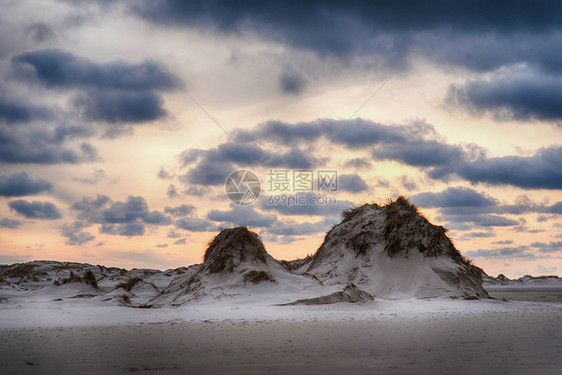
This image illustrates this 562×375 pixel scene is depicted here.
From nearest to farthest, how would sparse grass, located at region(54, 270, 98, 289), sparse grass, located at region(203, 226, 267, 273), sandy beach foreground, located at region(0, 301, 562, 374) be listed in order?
1. sandy beach foreground, located at region(0, 301, 562, 374)
2. sparse grass, located at region(203, 226, 267, 273)
3. sparse grass, located at region(54, 270, 98, 289)

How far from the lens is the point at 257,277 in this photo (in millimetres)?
23344

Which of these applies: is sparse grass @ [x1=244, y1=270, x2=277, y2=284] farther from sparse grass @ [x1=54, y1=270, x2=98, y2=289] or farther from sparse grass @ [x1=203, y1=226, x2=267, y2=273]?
sparse grass @ [x1=54, y1=270, x2=98, y2=289]

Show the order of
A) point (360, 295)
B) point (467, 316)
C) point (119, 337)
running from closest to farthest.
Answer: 1. point (119, 337)
2. point (467, 316)
3. point (360, 295)

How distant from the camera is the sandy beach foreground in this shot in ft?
28.5

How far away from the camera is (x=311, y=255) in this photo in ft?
116

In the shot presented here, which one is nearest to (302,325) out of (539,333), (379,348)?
(379,348)

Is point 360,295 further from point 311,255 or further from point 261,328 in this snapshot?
point 311,255

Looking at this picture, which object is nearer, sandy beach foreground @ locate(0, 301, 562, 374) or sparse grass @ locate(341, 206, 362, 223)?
sandy beach foreground @ locate(0, 301, 562, 374)

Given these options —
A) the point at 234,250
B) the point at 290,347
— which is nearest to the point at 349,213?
the point at 234,250

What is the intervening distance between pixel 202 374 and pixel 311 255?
27510 millimetres

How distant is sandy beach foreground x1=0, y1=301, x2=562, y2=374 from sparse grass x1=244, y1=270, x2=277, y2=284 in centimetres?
623

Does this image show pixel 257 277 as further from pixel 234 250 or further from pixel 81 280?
pixel 81 280

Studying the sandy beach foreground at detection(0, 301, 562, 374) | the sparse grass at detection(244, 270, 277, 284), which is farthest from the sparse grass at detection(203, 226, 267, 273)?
the sandy beach foreground at detection(0, 301, 562, 374)

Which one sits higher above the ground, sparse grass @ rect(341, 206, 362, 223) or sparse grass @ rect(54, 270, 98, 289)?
sparse grass @ rect(341, 206, 362, 223)
